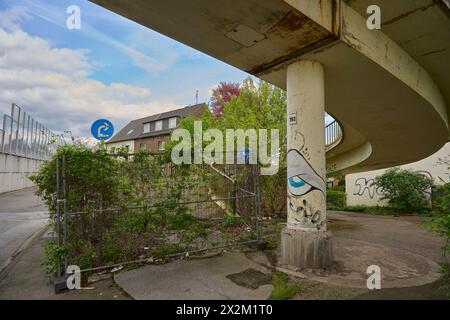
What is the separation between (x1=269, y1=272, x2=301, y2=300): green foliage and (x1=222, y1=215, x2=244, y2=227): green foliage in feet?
7.42

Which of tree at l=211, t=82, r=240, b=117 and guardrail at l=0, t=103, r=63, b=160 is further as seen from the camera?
tree at l=211, t=82, r=240, b=117

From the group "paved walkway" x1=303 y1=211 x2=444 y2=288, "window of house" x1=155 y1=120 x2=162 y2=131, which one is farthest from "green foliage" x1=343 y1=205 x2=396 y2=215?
"window of house" x1=155 y1=120 x2=162 y2=131

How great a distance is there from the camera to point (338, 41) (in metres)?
4.79

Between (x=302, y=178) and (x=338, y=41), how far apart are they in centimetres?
249

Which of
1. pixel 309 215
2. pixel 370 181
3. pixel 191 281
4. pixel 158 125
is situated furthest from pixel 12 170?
pixel 370 181

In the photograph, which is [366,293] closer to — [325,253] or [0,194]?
[325,253]

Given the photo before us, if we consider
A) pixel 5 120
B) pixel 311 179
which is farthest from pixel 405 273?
pixel 5 120

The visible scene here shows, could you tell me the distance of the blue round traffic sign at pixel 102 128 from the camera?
23.8 feet

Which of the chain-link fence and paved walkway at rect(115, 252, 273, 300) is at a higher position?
the chain-link fence

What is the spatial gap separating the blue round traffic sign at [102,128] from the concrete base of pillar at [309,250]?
5274 millimetres

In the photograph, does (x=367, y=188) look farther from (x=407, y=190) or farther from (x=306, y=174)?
(x=306, y=174)

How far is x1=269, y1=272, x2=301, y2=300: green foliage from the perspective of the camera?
12.5 ft

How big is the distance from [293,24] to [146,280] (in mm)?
4695

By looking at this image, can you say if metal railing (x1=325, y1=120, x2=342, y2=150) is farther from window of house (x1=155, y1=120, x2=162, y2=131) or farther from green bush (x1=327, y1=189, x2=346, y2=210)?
window of house (x1=155, y1=120, x2=162, y2=131)
